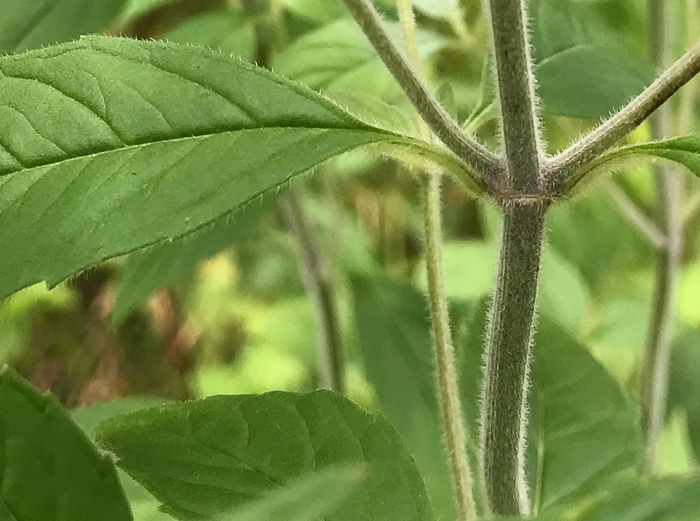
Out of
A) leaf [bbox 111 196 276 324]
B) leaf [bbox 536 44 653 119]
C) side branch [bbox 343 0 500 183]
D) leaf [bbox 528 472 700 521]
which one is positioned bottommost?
leaf [bbox 528 472 700 521]

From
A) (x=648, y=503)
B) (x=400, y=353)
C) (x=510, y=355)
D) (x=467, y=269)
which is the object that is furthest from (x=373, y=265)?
(x=648, y=503)

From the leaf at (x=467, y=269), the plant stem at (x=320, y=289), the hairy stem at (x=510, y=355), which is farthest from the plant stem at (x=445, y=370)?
the leaf at (x=467, y=269)

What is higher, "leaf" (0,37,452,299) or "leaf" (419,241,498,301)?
"leaf" (419,241,498,301)

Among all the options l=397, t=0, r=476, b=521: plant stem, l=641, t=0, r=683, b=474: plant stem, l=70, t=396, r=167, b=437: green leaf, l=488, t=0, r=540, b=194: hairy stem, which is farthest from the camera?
l=641, t=0, r=683, b=474: plant stem

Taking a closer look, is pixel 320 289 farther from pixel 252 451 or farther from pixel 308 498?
pixel 308 498

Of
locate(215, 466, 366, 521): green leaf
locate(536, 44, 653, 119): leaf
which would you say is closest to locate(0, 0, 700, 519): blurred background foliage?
locate(536, 44, 653, 119): leaf

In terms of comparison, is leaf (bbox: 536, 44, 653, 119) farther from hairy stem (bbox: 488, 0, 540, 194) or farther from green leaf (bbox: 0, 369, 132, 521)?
green leaf (bbox: 0, 369, 132, 521)

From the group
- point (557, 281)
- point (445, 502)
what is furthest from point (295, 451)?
point (557, 281)
